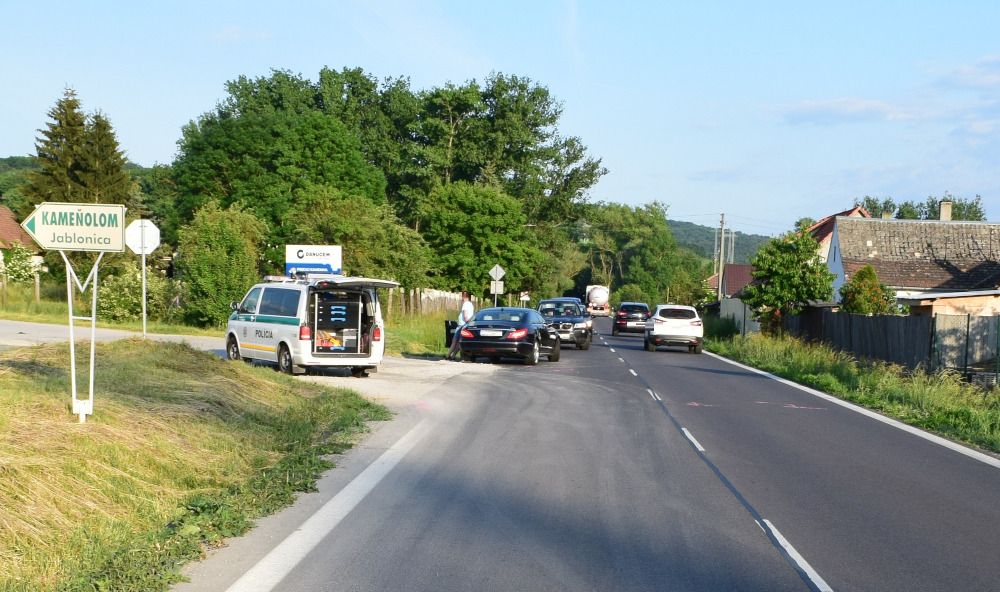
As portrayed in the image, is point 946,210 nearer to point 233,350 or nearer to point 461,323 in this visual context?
point 461,323

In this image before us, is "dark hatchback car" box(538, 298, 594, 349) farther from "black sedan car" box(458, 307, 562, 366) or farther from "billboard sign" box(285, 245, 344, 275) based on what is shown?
"billboard sign" box(285, 245, 344, 275)

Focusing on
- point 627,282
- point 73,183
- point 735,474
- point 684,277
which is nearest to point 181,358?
point 735,474

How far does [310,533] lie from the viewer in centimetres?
663

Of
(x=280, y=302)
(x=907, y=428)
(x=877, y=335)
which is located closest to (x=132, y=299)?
(x=280, y=302)

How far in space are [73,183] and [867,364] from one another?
4689cm

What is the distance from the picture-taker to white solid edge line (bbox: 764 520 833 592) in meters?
5.69

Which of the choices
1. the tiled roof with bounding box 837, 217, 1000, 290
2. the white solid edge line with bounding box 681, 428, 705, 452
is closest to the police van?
the white solid edge line with bounding box 681, 428, 705, 452

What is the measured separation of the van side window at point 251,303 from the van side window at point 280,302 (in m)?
0.39

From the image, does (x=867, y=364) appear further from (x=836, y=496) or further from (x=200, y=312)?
(x=200, y=312)

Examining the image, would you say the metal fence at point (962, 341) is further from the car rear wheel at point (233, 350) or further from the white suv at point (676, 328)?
the car rear wheel at point (233, 350)

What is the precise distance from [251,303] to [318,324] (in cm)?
218

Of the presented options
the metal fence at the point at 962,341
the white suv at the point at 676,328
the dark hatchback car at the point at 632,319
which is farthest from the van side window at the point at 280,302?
the dark hatchback car at the point at 632,319

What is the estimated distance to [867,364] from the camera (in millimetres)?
23312

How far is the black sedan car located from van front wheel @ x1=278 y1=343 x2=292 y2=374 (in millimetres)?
6896
